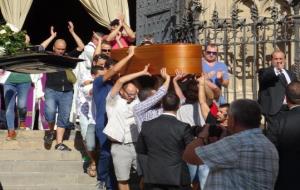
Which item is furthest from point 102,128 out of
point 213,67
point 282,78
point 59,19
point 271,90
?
point 59,19

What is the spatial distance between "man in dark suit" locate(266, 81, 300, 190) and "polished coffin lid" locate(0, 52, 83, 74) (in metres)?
1.99

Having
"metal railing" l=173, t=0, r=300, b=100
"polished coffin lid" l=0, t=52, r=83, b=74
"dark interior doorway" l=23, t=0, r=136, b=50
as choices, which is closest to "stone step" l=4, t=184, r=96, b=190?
"metal railing" l=173, t=0, r=300, b=100

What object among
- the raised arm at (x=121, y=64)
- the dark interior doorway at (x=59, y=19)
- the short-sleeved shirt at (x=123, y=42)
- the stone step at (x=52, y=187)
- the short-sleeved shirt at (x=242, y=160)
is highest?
the dark interior doorway at (x=59, y=19)

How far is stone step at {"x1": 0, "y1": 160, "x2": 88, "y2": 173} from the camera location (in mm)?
10211

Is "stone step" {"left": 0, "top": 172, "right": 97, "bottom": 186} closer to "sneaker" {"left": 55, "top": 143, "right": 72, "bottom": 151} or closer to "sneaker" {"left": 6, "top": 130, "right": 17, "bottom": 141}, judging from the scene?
"sneaker" {"left": 55, "top": 143, "right": 72, "bottom": 151}

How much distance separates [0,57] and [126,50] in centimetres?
286

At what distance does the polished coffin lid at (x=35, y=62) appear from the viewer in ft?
20.1

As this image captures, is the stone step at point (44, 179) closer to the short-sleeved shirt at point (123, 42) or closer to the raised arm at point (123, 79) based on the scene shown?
the raised arm at point (123, 79)

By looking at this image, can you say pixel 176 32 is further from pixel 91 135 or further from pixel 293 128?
pixel 293 128

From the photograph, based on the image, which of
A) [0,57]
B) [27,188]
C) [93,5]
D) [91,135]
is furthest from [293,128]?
[93,5]

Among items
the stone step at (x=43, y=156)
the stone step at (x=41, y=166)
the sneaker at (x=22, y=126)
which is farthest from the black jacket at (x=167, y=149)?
the sneaker at (x=22, y=126)

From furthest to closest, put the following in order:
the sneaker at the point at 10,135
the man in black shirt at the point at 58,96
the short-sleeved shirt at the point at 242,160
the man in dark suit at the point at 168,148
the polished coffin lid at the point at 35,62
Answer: the sneaker at the point at 10,135 < the man in black shirt at the point at 58,96 < the man in dark suit at the point at 168,148 < the polished coffin lid at the point at 35,62 < the short-sleeved shirt at the point at 242,160

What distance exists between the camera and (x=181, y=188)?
7488mm

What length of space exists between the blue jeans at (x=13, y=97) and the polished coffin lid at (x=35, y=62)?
180 inches
